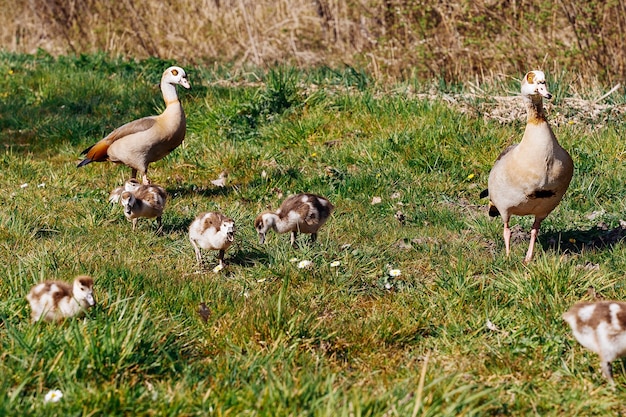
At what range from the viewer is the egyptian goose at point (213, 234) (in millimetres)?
6168

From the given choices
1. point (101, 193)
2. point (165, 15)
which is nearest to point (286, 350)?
point (101, 193)

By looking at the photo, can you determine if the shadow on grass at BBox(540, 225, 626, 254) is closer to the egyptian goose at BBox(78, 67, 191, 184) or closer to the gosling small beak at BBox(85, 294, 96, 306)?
the gosling small beak at BBox(85, 294, 96, 306)

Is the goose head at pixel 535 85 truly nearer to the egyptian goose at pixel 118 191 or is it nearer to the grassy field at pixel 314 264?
the grassy field at pixel 314 264

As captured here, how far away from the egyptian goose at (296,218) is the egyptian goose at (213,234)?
51cm

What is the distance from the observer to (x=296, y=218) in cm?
685

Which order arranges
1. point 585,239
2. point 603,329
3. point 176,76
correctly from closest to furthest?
point 603,329
point 585,239
point 176,76

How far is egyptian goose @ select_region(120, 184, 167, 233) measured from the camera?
7.21 metres

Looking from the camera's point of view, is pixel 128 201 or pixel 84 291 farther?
pixel 128 201

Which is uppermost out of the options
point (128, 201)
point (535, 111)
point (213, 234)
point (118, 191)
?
point (535, 111)

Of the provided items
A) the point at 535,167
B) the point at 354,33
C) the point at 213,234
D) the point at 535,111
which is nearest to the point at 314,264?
the point at 213,234

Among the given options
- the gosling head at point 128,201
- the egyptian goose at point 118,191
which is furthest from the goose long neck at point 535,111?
the egyptian goose at point 118,191

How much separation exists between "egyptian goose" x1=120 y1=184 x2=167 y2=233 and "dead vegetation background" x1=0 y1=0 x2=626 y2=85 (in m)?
A: 5.86

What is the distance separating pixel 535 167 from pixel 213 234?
97.9 inches

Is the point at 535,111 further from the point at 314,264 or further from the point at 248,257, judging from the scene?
the point at 248,257
